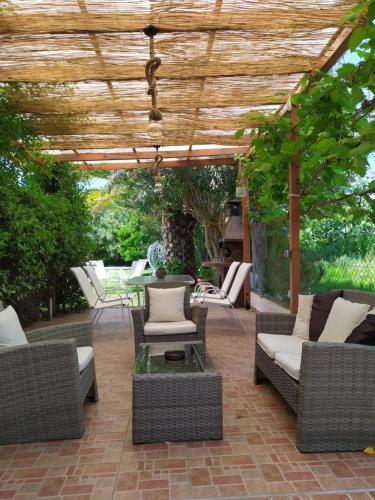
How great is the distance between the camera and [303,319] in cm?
367

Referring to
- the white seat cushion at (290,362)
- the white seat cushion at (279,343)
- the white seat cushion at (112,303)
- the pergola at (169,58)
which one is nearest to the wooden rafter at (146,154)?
the pergola at (169,58)

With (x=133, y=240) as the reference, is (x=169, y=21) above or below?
above

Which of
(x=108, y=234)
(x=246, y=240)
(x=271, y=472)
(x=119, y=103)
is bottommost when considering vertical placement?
(x=271, y=472)

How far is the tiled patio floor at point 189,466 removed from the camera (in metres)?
2.18

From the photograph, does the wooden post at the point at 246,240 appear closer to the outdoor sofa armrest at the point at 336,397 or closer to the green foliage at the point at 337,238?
the green foliage at the point at 337,238

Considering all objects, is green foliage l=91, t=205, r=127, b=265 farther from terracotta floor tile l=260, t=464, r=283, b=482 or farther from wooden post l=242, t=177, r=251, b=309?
→ terracotta floor tile l=260, t=464, r=283, b=482

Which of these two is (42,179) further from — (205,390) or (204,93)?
(205,390)

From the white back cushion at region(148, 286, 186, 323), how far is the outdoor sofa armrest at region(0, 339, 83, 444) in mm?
1949

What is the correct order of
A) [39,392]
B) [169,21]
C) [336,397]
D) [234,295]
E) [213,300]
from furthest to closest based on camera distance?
1. [213,300]
2. [234,295]
3. [169,21]
4. [39,392]
5. [336,397]

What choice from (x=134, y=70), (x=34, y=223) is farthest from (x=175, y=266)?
(x=134, y=70)

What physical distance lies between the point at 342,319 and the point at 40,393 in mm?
2084

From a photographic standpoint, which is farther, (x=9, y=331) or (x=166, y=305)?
(x=166, y=305)

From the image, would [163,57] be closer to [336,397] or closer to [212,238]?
[336,397]

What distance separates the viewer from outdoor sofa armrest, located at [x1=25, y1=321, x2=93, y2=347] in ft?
10.6
